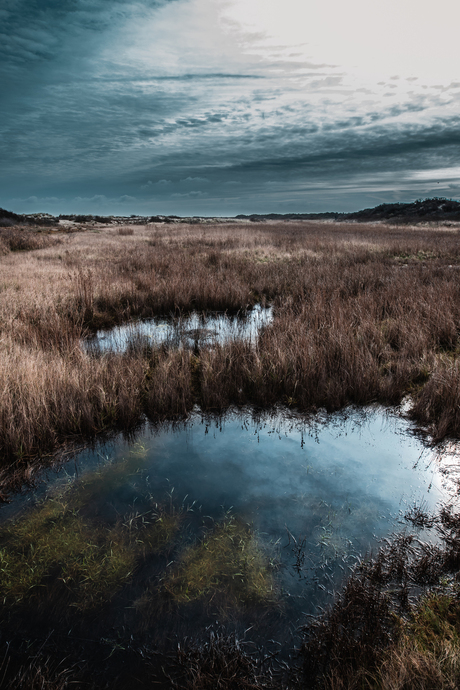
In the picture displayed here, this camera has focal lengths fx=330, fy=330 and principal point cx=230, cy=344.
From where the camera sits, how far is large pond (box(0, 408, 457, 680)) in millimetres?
1750

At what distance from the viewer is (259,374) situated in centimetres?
421

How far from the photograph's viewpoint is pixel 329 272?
33.1 feet

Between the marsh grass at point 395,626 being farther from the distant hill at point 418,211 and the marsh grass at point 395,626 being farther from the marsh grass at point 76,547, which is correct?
the distant hill at point 418,211

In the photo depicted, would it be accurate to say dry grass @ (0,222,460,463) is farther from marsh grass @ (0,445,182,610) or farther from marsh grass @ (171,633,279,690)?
marsh grass @ (171,633,279,690)

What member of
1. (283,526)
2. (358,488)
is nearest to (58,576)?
(283,526)

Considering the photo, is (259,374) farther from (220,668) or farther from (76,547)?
(220,668)

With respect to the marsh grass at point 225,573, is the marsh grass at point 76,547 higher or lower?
higher

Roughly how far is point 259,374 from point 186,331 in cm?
260

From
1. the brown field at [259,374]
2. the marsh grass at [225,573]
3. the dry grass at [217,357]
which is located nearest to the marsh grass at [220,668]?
the brown field at [259,374]

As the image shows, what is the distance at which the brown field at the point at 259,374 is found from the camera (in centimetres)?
153

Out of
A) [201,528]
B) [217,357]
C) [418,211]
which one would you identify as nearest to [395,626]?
[201,528]

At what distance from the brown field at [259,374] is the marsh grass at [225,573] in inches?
10.4

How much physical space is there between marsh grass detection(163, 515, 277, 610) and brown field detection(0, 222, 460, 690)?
264mm

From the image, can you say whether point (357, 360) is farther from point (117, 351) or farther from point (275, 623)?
point (117, 351)
